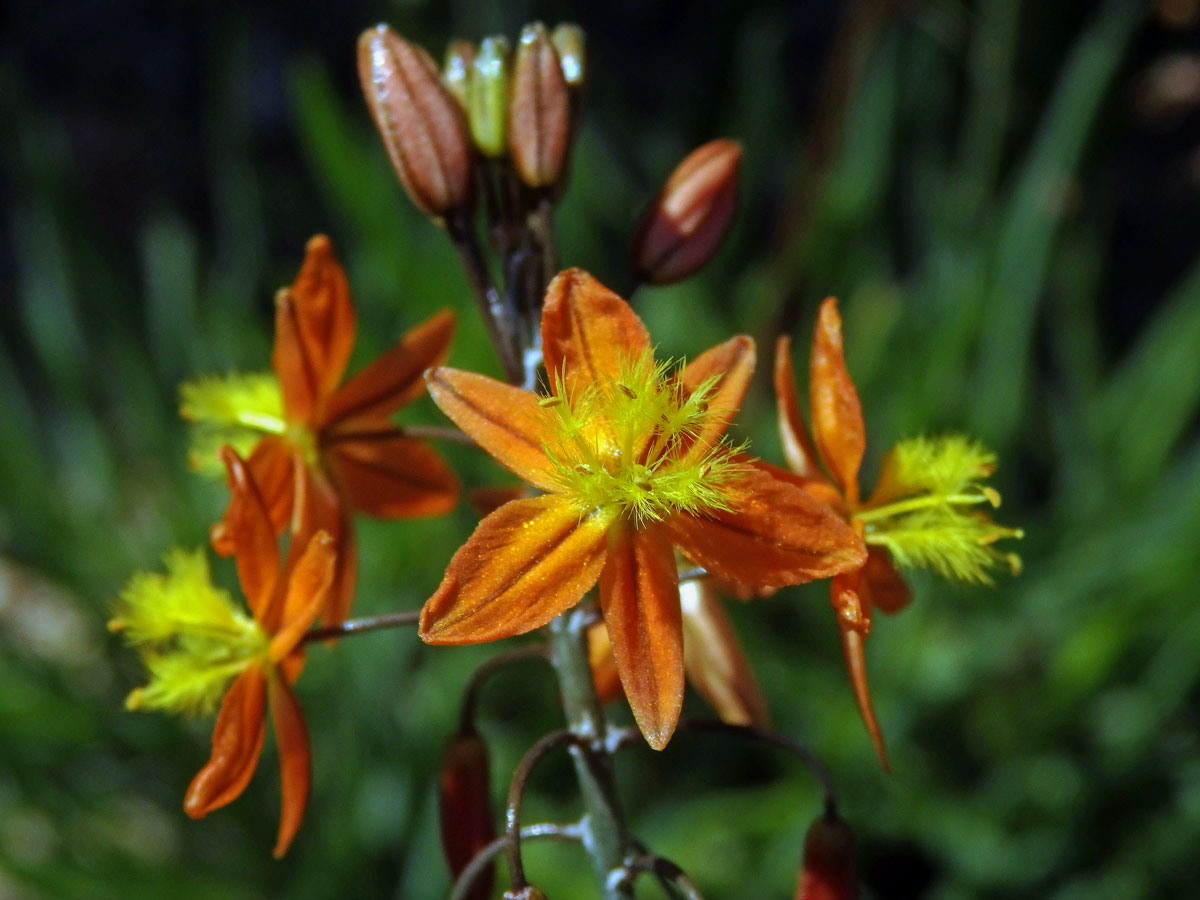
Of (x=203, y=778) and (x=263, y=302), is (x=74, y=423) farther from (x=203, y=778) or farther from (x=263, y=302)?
(x=203, y=778)

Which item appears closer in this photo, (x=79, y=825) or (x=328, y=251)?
(x=328, y=251)

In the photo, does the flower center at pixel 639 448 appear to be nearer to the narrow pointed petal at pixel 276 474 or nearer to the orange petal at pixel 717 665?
the orange petal at pixel 717 665

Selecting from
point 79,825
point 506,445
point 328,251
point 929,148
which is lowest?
Answer: point 79,825

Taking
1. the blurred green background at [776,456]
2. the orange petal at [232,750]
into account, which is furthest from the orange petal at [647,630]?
the blurred green background at [776,456]

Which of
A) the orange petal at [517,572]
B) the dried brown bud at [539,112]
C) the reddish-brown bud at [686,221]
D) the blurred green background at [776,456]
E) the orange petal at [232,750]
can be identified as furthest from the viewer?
the blurred green background at [776,456]

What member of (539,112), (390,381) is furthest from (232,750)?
(539,112)

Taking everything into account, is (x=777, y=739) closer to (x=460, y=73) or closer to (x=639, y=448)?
(x=639, y=448)

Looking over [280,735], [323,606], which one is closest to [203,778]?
[280,735]
